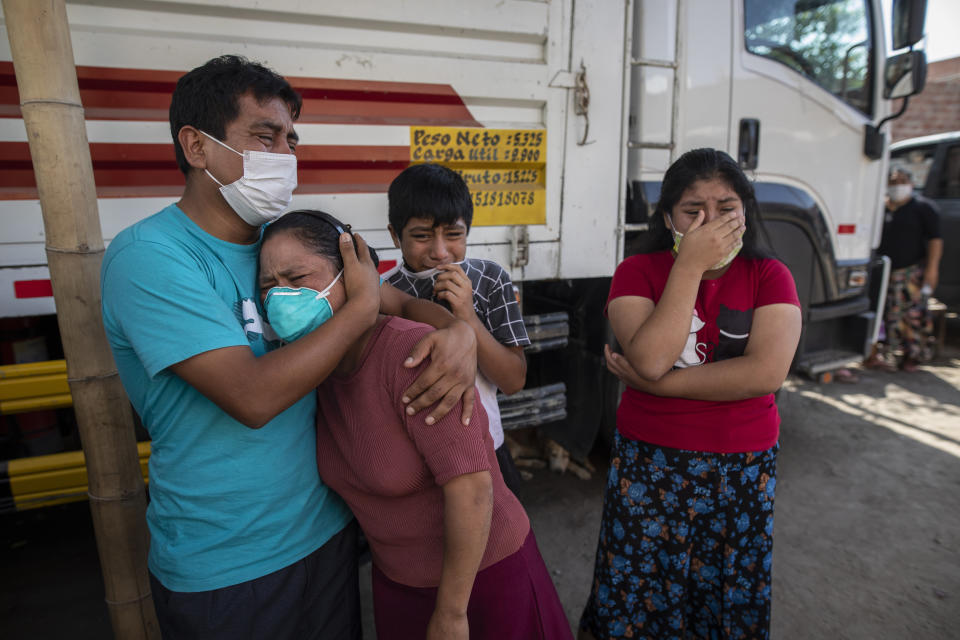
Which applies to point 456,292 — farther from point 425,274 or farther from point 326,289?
point 326,289

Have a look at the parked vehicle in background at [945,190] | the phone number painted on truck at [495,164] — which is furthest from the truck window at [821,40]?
the parked vehicle in background at [945,190]

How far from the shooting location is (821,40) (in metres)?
3.43

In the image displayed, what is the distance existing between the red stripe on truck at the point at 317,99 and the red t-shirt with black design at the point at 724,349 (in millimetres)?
1134

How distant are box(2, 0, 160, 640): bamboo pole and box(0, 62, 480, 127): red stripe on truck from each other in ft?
2.05

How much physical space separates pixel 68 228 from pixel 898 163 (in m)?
8.78

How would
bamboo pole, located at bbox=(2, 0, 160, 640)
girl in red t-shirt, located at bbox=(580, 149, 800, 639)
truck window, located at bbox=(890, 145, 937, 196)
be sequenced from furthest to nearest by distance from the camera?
1. truck window, located at bbox=(890, 145, 937, 196)
2. girl in red t-shirt, located at bbox=(580, 149, 800, 639)
3. bamboo pole, located at bbox=(2, 0, 160, 640)

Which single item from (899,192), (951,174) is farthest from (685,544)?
(951,174)

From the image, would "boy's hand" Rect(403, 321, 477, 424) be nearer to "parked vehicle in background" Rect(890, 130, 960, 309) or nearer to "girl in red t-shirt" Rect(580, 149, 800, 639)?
"girl in red t-shirt" Rect(580, 149, 800, 639)

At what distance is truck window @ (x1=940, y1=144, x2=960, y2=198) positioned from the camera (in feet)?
21.2

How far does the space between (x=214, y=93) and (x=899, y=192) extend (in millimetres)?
6240

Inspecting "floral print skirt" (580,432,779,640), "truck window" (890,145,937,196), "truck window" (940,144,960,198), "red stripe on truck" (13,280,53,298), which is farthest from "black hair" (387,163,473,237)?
"truck window" (940,144,960,198)

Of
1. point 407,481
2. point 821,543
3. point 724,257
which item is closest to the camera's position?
point 407,481

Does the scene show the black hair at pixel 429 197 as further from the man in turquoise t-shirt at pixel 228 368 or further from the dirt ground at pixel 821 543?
the dirt ground at pixel 821 543

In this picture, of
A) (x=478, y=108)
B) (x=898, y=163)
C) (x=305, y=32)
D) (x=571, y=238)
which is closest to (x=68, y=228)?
(x=305, y=32)
